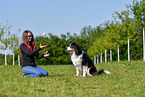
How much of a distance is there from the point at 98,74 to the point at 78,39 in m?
56.8

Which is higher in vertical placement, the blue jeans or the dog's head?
the dog's head

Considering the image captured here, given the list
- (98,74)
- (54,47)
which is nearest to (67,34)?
(54,47)

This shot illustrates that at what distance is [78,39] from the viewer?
66750mm

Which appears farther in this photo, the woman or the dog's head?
the woman

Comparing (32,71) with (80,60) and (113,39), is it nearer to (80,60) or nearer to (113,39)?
(80,60)

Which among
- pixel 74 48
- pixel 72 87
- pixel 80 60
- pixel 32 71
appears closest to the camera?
pixel 72 87

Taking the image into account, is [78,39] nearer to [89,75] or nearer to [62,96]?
[89,75]

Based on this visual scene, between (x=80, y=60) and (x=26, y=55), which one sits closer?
(x=26, y=55)

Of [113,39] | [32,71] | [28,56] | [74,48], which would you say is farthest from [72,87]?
[113,39]

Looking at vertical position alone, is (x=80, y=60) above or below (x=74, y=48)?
below

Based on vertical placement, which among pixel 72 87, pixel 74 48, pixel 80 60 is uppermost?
pixel 74 48

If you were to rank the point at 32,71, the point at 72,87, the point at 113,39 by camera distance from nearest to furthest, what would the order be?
the point at 72,87 < the point at 32,71 < the point at 113,39

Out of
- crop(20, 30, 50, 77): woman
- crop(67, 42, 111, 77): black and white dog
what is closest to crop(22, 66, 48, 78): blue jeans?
crop(20, 30, 50, 77): woman

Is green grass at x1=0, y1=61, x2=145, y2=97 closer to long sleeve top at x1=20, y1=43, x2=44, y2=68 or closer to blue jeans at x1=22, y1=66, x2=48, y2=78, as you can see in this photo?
blue jeans at x1=22, y1=66, x2=48, y2=78
